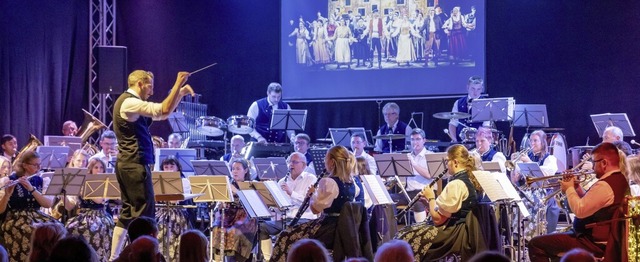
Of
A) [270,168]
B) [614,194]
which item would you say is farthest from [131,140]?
[270,168]

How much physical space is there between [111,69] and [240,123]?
97.6 inches

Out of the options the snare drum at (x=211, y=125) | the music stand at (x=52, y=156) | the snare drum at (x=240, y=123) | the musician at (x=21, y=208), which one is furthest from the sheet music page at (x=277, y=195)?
the snare drum at (x=211, y=125)

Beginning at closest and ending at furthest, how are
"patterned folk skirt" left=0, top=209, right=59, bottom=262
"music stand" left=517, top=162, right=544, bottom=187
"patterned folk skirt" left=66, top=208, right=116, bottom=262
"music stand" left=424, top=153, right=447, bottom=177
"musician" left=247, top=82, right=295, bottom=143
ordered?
"patterned folk skirt" left=0, top=209, right=59, bottom=262 → "patterned folk skirt" left=66, top=208, right=116, bottom=262 → "music stand" left=517, top=162, right=544, bottom=187 → "music stand" left=424, top=153, right=447, bottom=177 → "musician" left=247, top=82, right=295, bottom=143

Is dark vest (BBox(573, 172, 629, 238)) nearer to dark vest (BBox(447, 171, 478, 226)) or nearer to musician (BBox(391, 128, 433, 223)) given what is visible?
dark vest (BBox(447, 171, 478, 226))

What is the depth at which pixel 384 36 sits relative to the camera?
14.5 metres

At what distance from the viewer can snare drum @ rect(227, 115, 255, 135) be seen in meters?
13.4

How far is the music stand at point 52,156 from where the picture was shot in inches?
432

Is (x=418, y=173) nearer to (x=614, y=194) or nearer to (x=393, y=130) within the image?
(x=393, y=130)

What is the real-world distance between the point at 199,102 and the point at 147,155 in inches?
369

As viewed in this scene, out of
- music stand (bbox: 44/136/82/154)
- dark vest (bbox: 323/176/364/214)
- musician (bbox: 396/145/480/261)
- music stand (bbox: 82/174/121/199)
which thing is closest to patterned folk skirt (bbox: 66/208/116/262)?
music stand (bbox: 82/174/121/199)

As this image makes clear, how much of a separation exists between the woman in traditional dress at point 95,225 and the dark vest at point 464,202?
3.86 meters

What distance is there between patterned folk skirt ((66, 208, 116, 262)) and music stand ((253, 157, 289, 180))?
2.20m

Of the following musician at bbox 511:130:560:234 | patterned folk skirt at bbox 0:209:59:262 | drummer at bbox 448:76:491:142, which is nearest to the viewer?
patterned folk skirt at bbox 0:209:59:262

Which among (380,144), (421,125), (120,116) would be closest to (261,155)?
(380,144)
